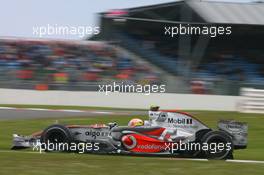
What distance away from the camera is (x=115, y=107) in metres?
20.7

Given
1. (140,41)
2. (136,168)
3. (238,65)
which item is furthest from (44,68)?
(136,168)

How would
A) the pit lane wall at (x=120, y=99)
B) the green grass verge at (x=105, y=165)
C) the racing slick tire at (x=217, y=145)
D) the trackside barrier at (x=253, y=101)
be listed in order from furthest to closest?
the pit lane wall at (x=120, y=99) → the trackside barrier at (x=253, y=101) → the racing slick tire at (x=217, y=145) → the green grass verge at (x=105, y=165)

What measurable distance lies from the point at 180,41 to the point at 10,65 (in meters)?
7.05

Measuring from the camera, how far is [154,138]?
9578 millimetres

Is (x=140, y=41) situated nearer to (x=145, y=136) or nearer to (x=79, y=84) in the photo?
(x=79, y=84)

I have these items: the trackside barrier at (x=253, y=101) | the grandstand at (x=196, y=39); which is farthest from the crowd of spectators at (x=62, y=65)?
the trackside barrier at (x=253, y=101)

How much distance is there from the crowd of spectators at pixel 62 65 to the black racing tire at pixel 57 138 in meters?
11.1

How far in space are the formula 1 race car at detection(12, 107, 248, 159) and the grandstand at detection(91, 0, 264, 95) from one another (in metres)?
11.9

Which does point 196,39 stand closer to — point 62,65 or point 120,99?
point 120,99

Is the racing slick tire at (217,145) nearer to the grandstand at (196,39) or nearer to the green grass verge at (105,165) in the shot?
the green grass verge at (105,165)

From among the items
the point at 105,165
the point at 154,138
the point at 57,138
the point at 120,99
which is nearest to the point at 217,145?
the point at 154,138

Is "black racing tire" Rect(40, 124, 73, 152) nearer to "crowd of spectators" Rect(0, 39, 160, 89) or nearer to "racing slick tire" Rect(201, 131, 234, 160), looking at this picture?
"racing slick tire" Rect(201, 131, 234, 160)

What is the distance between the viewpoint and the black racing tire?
31.2ft

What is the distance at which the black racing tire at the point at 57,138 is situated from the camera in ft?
31.2
